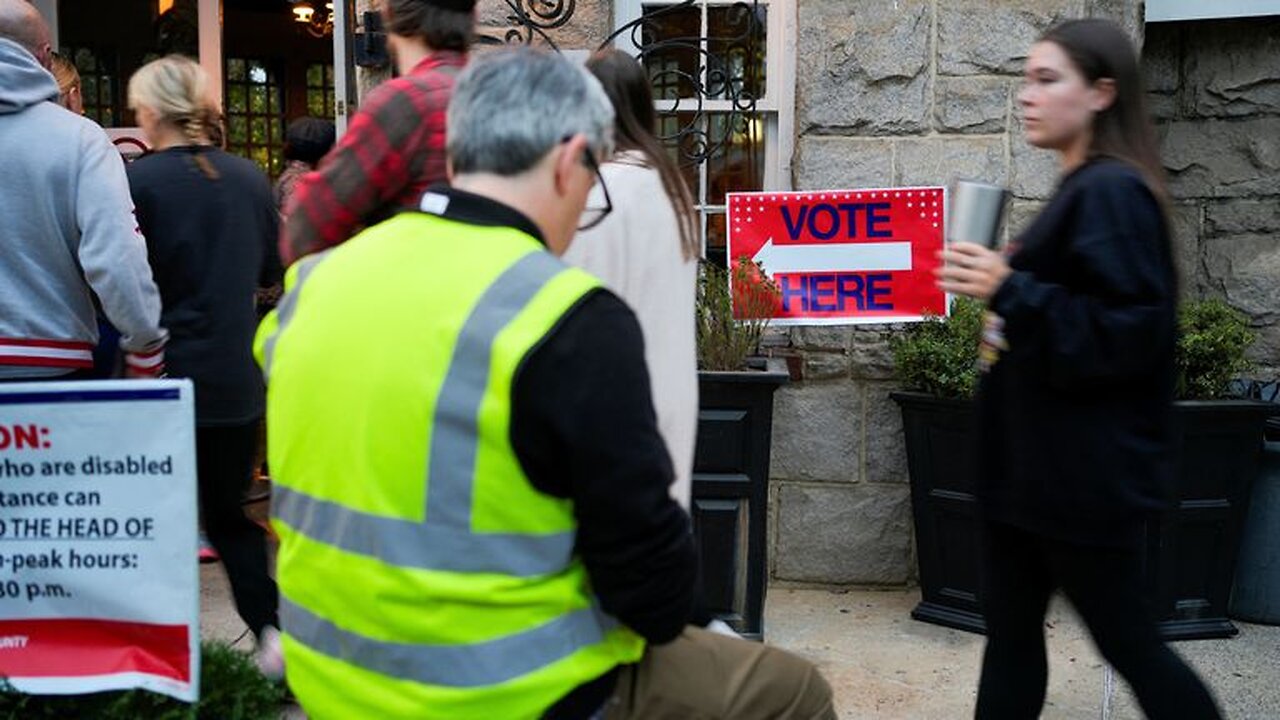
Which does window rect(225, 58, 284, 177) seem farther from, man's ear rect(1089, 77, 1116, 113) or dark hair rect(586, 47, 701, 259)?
man's ear rect(1089, 77, 1116, 113)

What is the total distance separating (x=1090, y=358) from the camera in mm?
2633

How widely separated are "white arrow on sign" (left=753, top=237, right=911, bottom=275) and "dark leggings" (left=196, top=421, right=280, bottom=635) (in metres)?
2.00

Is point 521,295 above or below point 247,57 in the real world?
below

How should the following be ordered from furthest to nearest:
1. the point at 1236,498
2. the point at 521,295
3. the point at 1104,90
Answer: the point at 1236,498, the point at 1104,90, the point at 521,295

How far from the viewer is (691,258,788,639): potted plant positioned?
171 inches

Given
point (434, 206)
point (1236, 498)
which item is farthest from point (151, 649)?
point (1236, 498)

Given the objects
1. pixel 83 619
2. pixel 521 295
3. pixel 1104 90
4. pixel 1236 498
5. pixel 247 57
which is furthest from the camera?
pixel 247 57

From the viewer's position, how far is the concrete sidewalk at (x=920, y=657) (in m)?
4.11

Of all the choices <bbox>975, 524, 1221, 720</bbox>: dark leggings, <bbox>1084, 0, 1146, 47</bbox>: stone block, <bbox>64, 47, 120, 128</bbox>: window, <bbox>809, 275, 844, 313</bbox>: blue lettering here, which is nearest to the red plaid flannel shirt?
<bbox>975, 524, 1221, 720</bbox>: dark leggings

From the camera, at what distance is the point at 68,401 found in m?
2.95

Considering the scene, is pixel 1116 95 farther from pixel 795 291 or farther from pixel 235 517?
pixel 235 517

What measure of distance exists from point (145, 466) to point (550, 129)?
5.41 ft

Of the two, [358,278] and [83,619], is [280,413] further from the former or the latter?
[83,619]

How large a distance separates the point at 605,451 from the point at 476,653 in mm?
306
